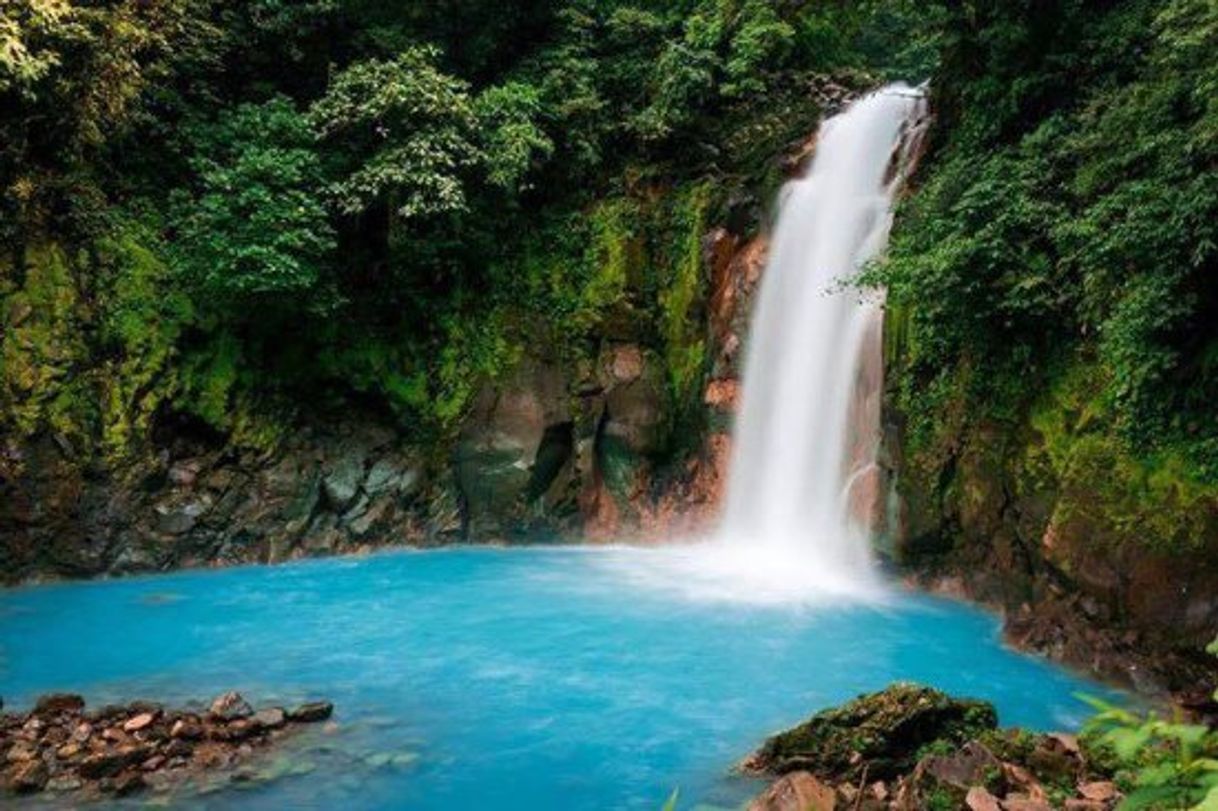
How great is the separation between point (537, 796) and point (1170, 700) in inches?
208

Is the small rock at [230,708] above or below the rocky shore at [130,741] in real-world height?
above

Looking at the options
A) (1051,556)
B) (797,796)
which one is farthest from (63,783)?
(1051,556)

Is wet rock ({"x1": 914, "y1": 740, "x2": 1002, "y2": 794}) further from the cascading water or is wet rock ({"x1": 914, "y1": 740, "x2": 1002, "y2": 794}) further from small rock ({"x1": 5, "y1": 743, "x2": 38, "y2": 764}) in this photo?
small rock ({"x1": 5, "y1": 743, "x2": 38, "y2": 764})

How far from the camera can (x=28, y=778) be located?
582cm

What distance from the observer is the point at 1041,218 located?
880 cm

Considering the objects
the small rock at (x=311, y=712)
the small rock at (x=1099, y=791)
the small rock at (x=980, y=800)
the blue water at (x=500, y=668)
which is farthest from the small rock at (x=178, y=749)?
the small rock at (x=1099, y=791)

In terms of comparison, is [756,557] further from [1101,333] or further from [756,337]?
[1101,333]

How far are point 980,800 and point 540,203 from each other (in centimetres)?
1236

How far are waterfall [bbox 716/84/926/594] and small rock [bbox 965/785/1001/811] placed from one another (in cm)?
612

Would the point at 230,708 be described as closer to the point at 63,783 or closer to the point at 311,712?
the point at 311,712

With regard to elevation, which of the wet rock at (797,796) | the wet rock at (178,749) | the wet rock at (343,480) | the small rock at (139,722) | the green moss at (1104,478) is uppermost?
the green moss at (1104,478)

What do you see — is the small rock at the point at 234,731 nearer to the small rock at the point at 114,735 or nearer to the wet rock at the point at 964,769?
the small rock at the point at 114,735

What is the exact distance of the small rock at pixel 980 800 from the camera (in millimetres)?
4805

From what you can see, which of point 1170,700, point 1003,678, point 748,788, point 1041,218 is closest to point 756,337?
point 1041,218
